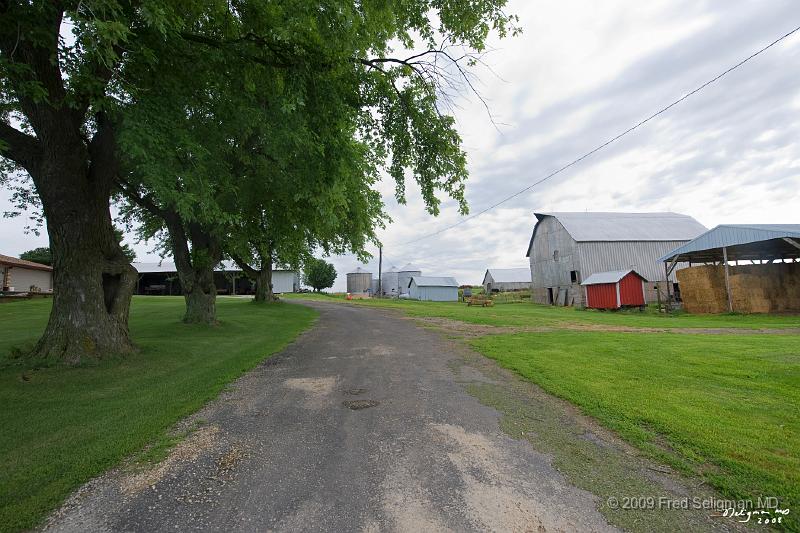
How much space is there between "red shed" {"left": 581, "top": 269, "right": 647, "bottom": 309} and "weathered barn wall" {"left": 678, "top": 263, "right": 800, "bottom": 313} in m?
5.52

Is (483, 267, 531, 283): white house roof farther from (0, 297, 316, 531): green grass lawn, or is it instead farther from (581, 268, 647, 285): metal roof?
(0, 297, 316, 531): green grass lawn

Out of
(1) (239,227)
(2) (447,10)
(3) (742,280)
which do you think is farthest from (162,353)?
(3) (742,280)

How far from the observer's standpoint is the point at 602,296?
29.7 metres

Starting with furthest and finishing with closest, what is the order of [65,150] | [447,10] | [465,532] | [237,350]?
[237,350]
[65,150]
[447,10]
[465,532]

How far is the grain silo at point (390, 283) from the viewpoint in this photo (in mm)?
70856

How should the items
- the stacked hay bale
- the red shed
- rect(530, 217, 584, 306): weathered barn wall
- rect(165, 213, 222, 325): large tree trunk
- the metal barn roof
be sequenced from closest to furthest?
rect(165, 213, 222, 325): large tree trunk → the stacked hay bale → the red shed → rect(530, 217, 584, 306): weathered barn wall → the metal barn roof

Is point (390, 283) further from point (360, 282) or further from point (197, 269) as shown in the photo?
point (197, 269)

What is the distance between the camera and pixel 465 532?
103 inches

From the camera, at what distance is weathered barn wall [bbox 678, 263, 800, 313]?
2202 centimetres

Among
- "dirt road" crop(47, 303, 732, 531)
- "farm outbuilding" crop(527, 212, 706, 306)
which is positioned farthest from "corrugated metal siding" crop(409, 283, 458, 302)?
"dirt road" crop(47, 303, 732, 531)

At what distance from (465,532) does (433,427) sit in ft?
6.66

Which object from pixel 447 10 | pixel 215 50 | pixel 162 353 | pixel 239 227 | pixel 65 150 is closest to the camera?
pixel 215 50

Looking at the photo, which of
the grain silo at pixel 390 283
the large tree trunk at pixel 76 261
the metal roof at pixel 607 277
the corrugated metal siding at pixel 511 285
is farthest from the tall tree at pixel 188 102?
the corrugated metal siding at pixel 511 285

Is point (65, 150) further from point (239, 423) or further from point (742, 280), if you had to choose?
point (742, 280)
